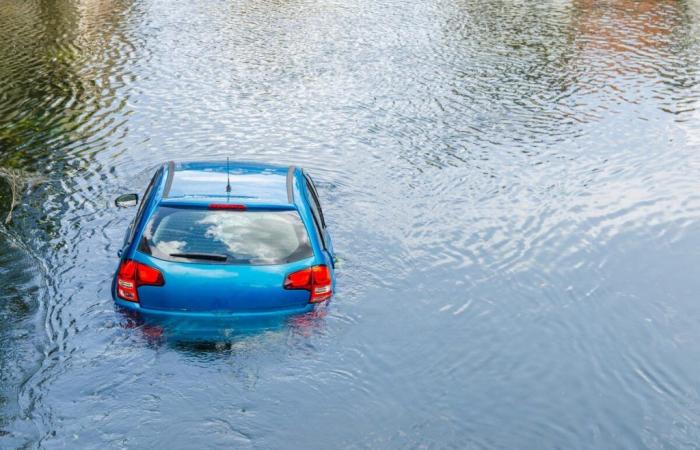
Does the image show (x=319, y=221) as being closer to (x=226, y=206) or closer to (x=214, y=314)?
(x=226, y=206)

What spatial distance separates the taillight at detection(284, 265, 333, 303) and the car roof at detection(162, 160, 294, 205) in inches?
26.6

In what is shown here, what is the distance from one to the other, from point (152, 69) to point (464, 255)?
1402 cm

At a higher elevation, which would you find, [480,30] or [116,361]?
[116,361]

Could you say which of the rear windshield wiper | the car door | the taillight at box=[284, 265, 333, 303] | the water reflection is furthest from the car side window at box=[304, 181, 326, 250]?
the rear windshield wiper

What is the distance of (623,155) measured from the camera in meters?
18.1

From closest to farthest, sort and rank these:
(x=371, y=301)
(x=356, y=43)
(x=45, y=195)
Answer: (x=371, y=301) < (x=45, y=195) < (x=356, y=43)

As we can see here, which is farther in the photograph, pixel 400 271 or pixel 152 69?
pixel 152 69

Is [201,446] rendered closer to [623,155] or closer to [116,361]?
[116,361]

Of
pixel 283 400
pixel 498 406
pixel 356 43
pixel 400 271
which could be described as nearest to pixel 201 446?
pixel 283 400

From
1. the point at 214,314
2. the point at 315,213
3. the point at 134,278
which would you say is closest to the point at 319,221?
the point at 315,213

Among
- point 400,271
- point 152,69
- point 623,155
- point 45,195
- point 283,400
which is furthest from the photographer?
point 152,69

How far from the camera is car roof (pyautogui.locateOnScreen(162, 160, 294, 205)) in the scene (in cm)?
973

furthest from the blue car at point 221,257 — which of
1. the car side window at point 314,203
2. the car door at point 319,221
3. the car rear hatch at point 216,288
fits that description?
the car side window at point 314,203

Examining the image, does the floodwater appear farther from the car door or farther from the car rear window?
the car rear window
